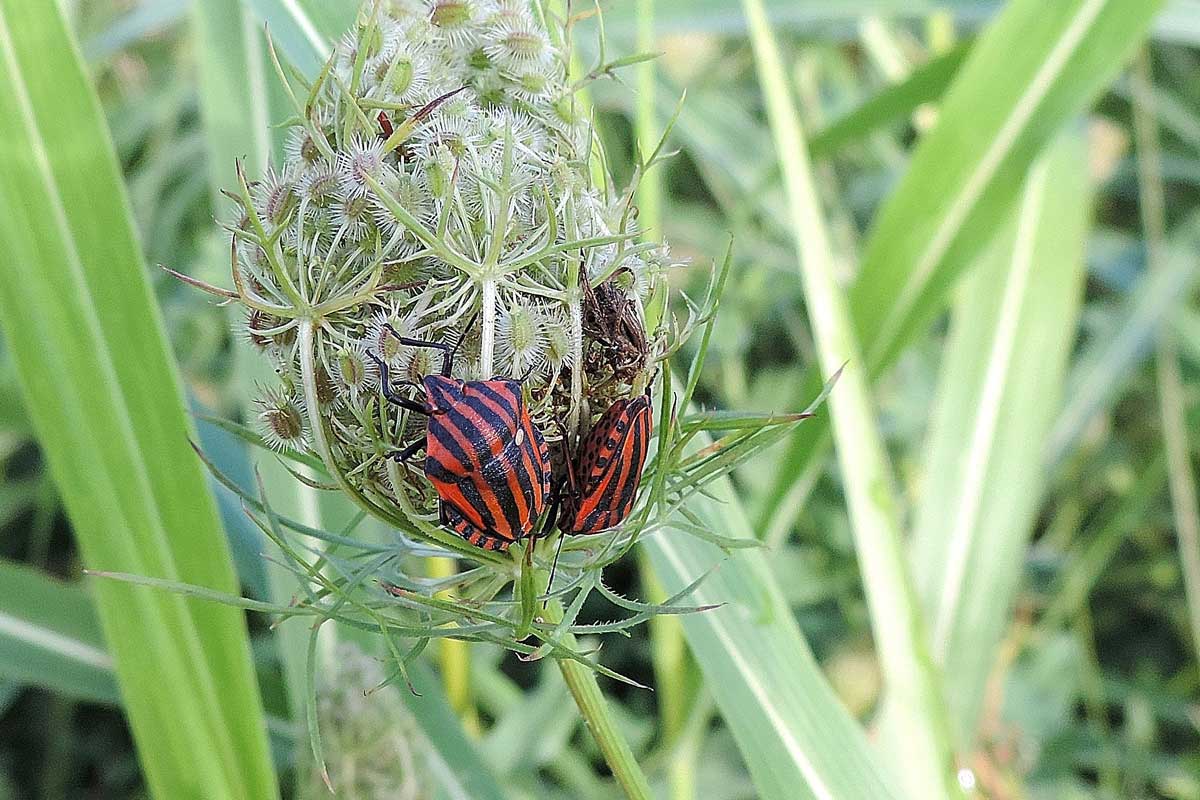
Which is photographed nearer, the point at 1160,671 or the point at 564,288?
the point at 564,288

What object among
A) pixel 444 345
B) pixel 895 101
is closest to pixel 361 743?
pixel 444 345

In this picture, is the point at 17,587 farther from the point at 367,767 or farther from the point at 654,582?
the point at 654,582

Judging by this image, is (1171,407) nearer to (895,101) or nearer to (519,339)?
(895,101)

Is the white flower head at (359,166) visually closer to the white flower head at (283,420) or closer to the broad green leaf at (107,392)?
the white flower head at (283,420)

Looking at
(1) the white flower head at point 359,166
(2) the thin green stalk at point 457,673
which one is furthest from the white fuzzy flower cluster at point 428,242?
(2) the thin green stalk at point 457,673

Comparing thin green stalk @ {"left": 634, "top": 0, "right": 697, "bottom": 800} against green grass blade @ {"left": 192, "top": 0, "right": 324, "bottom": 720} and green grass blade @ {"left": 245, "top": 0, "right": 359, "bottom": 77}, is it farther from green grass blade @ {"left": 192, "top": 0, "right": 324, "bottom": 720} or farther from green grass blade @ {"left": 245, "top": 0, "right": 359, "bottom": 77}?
green grass blade @ {"left": 192, "top": 0, "right": 324, "bottom": 720}

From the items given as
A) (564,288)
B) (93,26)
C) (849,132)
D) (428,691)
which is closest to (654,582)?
(428,691)

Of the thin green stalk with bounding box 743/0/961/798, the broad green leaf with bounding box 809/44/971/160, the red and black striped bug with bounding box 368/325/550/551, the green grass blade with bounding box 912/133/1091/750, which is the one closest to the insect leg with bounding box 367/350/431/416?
the red and black striped bug with bounding box 368/325/550/551
